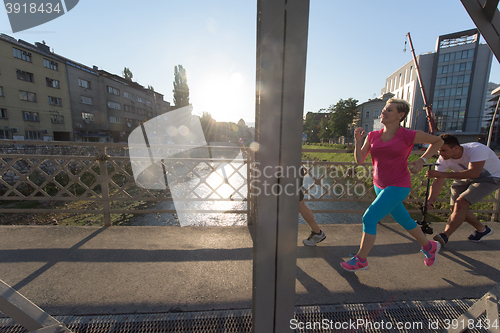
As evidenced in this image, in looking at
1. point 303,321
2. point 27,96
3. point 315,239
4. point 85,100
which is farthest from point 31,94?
point 303,321

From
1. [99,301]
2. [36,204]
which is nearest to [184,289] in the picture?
[99,301]

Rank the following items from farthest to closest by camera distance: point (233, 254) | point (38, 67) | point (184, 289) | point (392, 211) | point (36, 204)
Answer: point (38, 67) → point (36, 204) → point (233, 254) → point (392, 211) → point (184, 289)

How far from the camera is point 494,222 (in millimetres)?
3736

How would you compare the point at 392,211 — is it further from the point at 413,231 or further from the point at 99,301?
the point at 99,301

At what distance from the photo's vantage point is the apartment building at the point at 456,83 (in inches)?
1505

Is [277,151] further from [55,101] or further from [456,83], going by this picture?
[456,83]

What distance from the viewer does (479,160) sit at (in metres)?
2.60

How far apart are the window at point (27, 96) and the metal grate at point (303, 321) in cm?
3422

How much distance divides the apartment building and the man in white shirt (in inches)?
1741

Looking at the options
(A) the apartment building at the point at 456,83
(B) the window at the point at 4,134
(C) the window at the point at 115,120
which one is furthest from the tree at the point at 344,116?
(B) the window at the point at 4,134

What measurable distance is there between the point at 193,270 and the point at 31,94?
A: 35.5 meters

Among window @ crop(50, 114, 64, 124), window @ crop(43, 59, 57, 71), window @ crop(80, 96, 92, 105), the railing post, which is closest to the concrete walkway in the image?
the railing post

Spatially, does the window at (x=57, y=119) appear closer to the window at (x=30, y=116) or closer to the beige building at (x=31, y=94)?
the beige building at (x=31, y=94)

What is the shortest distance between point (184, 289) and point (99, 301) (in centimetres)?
72
